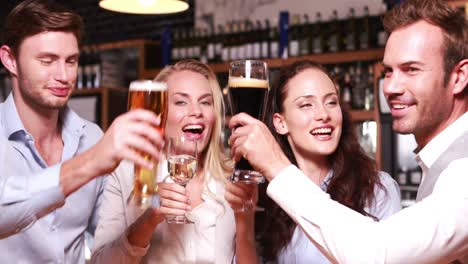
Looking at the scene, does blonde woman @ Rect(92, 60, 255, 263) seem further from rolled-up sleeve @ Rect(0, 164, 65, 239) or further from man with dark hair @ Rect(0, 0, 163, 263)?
rolled-up sleeve @ Rect(0, 164, 65, 239)

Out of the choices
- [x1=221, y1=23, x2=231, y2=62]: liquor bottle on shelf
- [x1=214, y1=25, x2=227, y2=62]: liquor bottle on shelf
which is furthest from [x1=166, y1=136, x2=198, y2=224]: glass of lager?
[x1=214, y1=25, x2=227, y2=62]: liquor bottle on shelf

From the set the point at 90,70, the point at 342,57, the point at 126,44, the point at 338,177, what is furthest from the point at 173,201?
the point at 90,70

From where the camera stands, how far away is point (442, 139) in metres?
1.46

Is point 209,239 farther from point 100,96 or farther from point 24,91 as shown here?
point 100,96

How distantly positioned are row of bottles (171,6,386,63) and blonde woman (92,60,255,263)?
2.43 meters

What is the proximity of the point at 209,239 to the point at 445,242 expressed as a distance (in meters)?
0.85

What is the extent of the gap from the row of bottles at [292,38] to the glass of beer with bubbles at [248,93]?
2831mm

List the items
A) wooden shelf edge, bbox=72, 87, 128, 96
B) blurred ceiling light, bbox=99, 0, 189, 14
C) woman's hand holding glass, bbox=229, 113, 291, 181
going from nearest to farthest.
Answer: woman's hand holding glass, bbox=229, 113, 291, 181 < blurred ceiling light, bbox=99, 0, 189, 14 < wooden shelf edge, bbox=72, 87, 128, 96

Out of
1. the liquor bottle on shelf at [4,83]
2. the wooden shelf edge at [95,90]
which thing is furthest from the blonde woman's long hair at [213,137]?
the liquor bottle on shelf at [4,83]

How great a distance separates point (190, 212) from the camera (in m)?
1.90

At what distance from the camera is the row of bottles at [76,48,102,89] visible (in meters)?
5.95

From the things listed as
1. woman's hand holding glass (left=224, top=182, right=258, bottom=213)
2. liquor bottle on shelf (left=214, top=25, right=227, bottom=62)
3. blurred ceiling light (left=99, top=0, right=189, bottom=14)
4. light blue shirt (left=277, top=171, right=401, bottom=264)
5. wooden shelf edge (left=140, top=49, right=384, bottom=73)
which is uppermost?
blurred ceiling light (left=99, top=0, right=189, bottom=14)

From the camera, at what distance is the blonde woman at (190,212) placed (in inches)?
66.5

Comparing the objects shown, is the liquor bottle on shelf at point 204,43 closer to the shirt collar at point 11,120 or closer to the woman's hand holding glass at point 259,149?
the shirt collar at point 11,120
